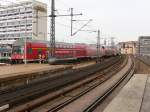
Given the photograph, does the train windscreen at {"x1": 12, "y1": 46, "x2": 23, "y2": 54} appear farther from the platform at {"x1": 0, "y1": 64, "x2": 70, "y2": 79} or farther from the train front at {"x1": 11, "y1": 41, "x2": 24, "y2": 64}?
the platform at {"x1": 0, "y1": 64, "x2": 70, "y2": 79}

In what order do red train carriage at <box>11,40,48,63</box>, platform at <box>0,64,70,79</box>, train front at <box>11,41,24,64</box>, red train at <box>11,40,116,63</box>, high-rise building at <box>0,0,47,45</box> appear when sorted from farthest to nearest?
1. high-rise building at <box>0,0,47,45</box>
2. train front at <box>11,41,24,64</box>
3. red train at <box>11,40,116,63</box>
4. red train carriage at <box>11,40,48,63</box>
5. platform at <box>0,64,70,79</box>

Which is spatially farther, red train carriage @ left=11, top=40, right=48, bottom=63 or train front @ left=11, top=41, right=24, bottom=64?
train front @ left=11, top=41, right=24, bottom=64

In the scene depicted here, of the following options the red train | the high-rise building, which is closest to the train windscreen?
the red train

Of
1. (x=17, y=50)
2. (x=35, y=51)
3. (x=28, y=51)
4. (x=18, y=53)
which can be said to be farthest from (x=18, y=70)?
(x=35, y=51)

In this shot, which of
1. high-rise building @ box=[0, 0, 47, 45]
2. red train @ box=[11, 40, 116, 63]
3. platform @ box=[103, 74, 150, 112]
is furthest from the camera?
high-rise building @ box=[0, 0, 47, 45]

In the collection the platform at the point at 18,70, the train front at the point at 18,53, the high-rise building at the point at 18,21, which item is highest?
the high-rise building at the point at 18,21

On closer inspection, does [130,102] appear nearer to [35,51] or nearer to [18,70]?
[18,70]

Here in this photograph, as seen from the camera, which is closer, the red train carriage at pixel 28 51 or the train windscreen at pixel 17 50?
the red train carriage at pixel 28 51

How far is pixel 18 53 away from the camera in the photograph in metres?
45.9

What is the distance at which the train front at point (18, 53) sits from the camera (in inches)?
1792

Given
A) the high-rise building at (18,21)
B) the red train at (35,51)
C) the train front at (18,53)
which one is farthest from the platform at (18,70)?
the high-rise building at (18,21)

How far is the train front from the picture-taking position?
149 ft

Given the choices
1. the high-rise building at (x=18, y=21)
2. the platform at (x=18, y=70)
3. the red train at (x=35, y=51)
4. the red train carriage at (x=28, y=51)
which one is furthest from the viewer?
the high-rise building at (x=18, y=21)

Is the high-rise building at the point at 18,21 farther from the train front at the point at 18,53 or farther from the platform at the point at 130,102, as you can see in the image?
the platform at the point at 130,102
